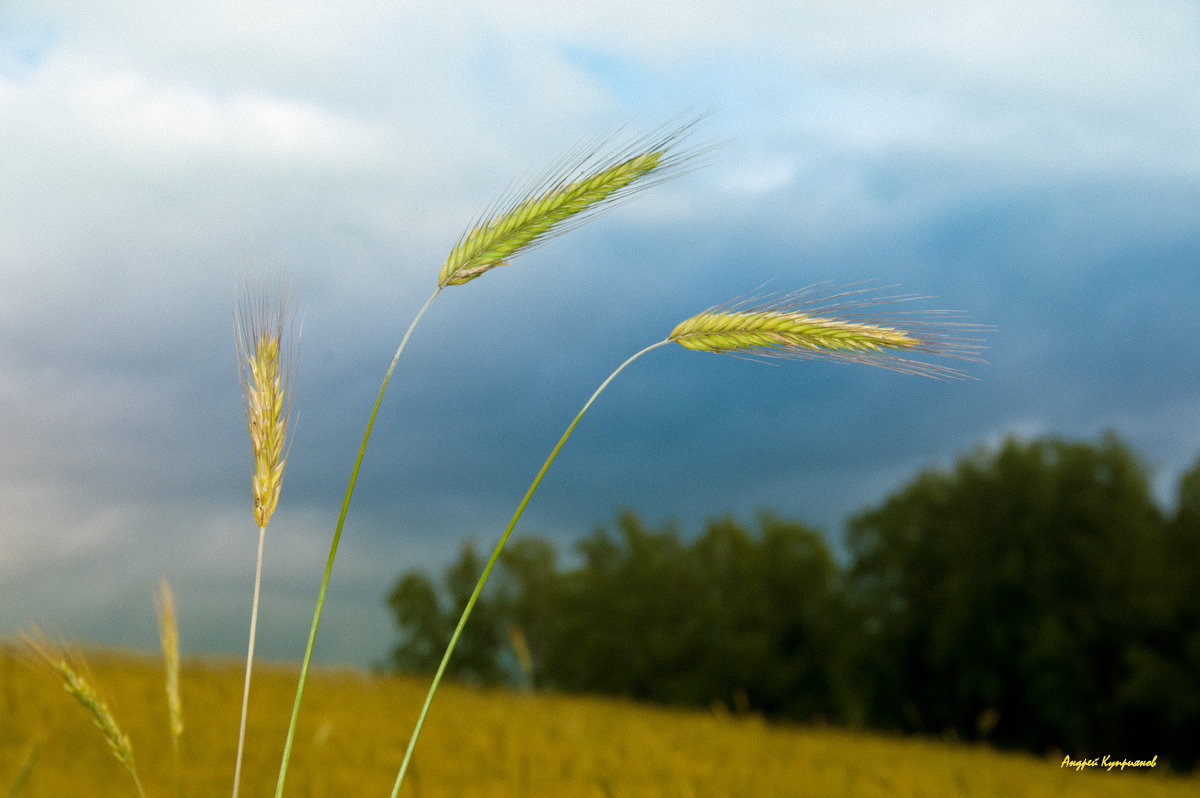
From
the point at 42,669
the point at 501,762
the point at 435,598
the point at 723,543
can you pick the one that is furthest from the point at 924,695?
the point at 435,598

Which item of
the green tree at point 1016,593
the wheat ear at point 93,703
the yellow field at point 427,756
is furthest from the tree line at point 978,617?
the wheat ear at point 93,703

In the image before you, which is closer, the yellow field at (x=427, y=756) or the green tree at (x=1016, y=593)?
the yellow field at (x=427, y=756)

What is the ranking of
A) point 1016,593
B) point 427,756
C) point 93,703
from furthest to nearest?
point 1016,593, point 427,756, point 93,703

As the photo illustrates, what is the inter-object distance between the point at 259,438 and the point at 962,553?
23018mm

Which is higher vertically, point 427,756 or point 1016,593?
point 427,756

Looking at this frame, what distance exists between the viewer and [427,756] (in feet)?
17.1

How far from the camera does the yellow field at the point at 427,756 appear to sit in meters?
4.48

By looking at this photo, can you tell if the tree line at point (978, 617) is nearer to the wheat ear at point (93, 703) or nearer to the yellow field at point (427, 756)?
the yellow field at point (427, 756)

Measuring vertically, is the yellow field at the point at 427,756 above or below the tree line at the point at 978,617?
above

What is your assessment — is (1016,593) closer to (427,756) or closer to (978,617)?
(978,617)

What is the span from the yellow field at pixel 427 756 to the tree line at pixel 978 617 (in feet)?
31.2

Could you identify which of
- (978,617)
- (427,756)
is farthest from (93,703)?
(978,617)

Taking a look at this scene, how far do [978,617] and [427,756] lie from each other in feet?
63.4

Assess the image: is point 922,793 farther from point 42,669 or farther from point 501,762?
point 42,669
